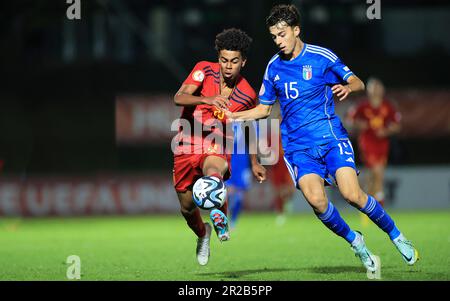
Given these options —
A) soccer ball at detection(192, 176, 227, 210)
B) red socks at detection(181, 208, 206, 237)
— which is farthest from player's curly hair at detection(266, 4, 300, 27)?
red socks at detection(181, 208, 206, 237)

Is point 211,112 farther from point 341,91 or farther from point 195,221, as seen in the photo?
point 341,91

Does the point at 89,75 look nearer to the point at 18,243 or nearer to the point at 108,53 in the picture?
the point at 108,53

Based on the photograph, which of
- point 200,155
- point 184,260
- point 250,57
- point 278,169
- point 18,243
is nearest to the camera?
point 200,155

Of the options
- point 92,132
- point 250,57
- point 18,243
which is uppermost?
point 250,57

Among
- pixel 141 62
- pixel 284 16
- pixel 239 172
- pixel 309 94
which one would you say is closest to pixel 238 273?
pixel 309 94

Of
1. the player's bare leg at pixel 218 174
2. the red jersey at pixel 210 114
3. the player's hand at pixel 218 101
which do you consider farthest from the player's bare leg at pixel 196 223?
the player's hand at pixel 218 101

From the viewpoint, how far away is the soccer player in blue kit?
853 centimetres

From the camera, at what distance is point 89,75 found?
2100 centimetres

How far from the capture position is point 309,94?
8.73m

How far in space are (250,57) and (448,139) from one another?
15.0 feet

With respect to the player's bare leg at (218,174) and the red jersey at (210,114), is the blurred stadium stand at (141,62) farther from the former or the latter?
the player's bare leg at (218,174)

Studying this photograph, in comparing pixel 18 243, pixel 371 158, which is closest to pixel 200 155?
pixel 18 243

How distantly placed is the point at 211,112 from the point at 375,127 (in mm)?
7558

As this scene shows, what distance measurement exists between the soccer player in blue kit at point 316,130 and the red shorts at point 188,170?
571 millimetres
